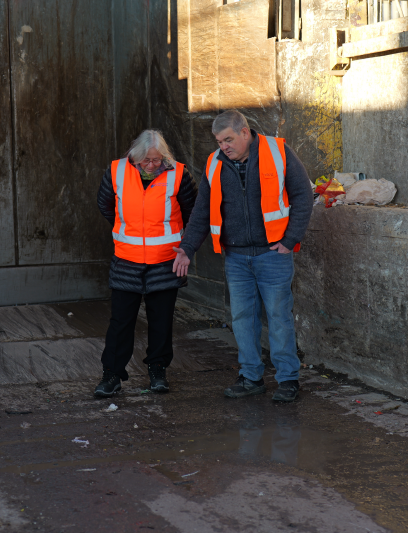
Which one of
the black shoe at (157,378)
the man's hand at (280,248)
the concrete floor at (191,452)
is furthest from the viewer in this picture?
the black shoe at (157,378)

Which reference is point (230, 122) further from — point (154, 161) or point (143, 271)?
point (143, 271)

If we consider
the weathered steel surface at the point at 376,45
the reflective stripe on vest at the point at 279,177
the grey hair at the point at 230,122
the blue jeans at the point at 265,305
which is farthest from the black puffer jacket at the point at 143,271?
the weathered steel surface at the point at 376,45

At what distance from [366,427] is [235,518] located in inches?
50.0

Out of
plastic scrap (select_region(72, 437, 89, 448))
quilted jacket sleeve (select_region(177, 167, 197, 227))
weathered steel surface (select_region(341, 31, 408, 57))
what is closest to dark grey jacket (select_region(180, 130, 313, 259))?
quilted jacket sleeve (select_region(177, 167, 197, 227))

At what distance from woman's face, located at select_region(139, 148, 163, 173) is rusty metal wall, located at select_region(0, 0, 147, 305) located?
2.40 metres

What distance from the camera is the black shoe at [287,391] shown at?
4.27m

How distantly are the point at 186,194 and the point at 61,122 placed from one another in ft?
8.04

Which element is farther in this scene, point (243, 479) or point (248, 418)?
point (248, 418)

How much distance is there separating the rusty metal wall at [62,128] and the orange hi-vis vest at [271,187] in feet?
8.65

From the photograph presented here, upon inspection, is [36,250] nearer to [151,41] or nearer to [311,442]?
[151,41]

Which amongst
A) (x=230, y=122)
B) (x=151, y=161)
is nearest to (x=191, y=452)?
(x=151, y=161)

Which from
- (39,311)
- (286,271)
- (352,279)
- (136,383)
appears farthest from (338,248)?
(39,311)

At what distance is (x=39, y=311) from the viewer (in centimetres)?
620

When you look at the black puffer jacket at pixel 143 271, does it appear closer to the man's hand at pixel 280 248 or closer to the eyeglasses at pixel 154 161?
the eyeglasses at pixel 154 161
